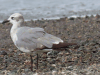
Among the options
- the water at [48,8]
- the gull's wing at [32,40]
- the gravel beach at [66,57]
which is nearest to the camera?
the gull's wing at [32,40]

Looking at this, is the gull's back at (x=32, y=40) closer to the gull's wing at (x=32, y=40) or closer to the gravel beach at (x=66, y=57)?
the gull's wing at (x=32, y=40)

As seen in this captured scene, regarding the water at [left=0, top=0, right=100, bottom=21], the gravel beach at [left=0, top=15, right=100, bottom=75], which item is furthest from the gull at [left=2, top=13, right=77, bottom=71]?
the water at [left=0, top=0, right=100, bottom=21]

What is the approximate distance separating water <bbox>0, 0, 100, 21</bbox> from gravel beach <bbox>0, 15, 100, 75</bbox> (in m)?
3.51

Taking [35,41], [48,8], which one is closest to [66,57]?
[35,41]

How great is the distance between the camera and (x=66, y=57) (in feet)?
21.5

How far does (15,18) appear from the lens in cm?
595

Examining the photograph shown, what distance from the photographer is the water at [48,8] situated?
12.9m

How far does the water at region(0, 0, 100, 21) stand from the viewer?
42.4 feet

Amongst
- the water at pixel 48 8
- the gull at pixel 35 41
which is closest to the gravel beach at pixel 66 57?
the gull at pixel 35 41

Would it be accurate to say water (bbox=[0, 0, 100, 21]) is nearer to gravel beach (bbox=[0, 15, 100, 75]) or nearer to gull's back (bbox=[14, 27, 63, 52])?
gravel beach (bbox=[0, 15, 100, 75])

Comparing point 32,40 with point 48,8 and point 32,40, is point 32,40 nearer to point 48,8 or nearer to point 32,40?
point 32,40

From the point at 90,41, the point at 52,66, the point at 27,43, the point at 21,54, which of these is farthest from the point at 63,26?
the point at 27,43

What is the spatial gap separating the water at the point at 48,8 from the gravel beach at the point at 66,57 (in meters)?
3.51

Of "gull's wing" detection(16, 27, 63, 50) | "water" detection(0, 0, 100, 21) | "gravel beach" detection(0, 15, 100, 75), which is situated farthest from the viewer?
"water" detection(0, 0, 100, 21)
